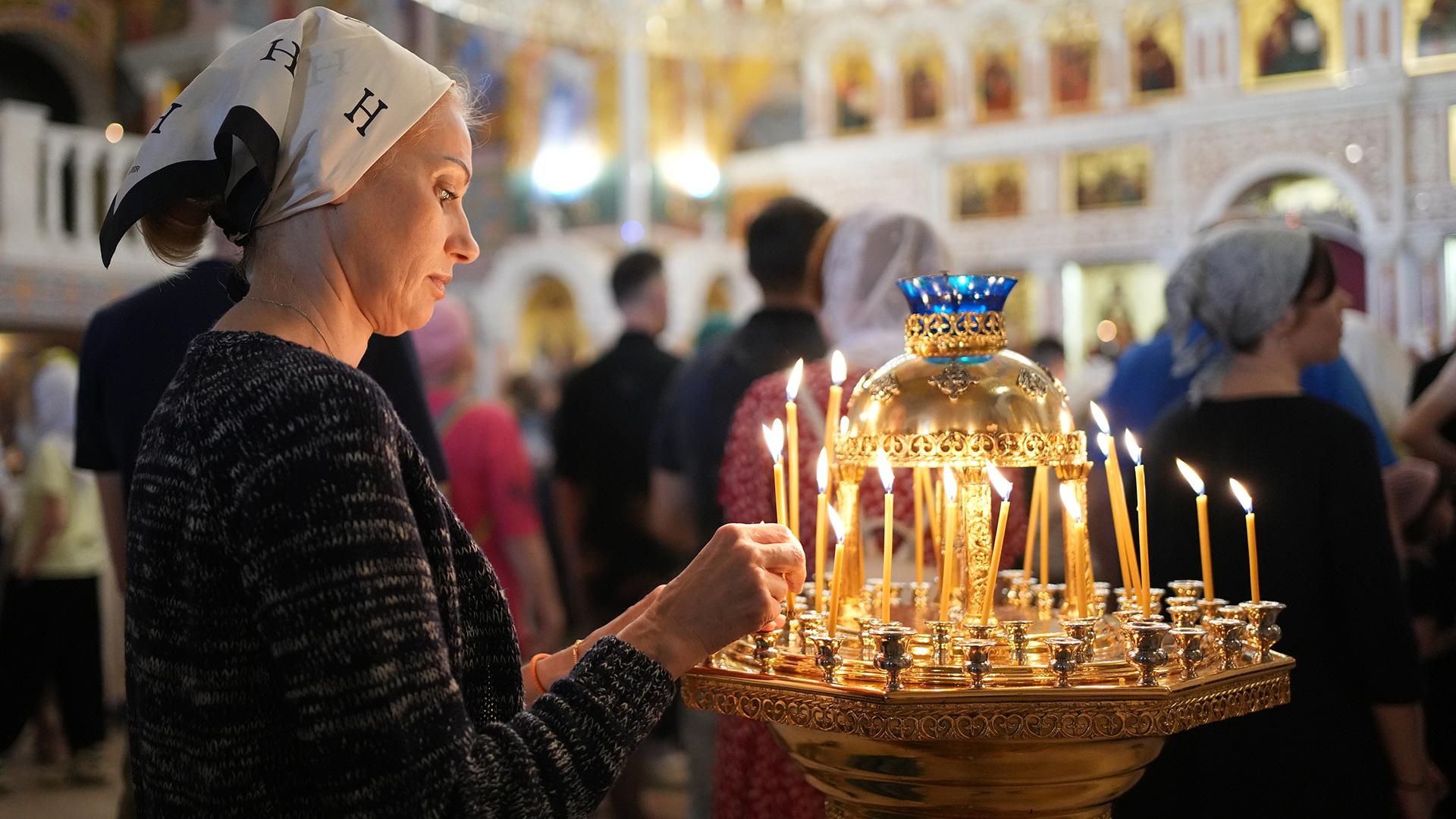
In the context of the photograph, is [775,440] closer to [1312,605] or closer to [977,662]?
[977,662]

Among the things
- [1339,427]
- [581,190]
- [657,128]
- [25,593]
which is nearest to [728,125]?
[657,128]

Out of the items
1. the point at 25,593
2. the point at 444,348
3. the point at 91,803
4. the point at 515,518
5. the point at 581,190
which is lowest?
the point at 91,803

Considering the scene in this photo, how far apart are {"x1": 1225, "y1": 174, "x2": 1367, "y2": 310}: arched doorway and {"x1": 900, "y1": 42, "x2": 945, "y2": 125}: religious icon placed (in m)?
3.73

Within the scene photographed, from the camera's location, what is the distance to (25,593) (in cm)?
530

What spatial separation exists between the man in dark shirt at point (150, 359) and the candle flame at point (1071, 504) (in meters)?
1.20

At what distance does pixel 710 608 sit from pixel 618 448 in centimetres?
296

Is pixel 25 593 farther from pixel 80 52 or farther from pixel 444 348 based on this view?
pixel 80 52

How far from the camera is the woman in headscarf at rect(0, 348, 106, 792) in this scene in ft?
17.0

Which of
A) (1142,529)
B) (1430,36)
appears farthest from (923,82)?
(1142,529)

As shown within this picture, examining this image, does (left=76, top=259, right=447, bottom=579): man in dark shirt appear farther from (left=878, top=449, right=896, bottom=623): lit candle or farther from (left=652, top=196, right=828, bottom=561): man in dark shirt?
(left=878, top=449, right=896, bottom=623): lit candle

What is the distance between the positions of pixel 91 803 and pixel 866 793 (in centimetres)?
425

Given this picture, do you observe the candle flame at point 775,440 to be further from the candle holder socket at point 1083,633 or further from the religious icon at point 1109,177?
the religious icon at point 1109,177

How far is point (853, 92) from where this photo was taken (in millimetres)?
16047

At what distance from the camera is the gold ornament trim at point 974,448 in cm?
144
